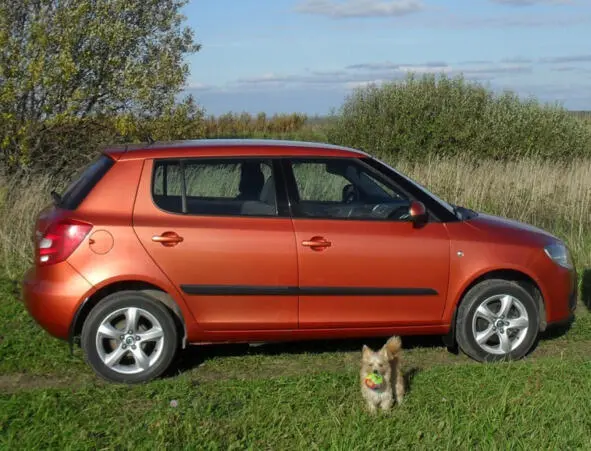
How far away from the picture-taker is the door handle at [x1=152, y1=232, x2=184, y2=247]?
5609mm

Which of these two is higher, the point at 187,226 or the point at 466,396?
the point at 187,226

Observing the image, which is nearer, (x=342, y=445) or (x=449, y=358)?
(x=342, y=445)

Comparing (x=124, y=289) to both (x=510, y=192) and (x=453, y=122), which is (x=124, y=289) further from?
(x=453, y=122)

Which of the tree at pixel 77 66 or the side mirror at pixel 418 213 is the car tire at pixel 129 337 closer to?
the side mirror at pixel 418 213

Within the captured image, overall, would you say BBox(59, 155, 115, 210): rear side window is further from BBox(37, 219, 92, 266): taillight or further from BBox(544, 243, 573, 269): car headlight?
BBox(544, 243, 573, 269): car headlight

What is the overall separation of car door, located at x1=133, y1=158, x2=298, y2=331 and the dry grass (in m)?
5.10

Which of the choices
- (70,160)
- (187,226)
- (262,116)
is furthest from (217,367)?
(262,116)

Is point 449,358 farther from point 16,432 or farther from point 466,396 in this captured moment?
point 16,432

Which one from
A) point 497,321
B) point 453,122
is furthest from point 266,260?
point 453,122

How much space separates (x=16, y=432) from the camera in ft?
15.2

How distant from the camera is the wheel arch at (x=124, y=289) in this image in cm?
559

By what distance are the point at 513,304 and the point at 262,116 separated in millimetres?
40645

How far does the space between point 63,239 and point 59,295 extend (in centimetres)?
39

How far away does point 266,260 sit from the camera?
5.74 m
